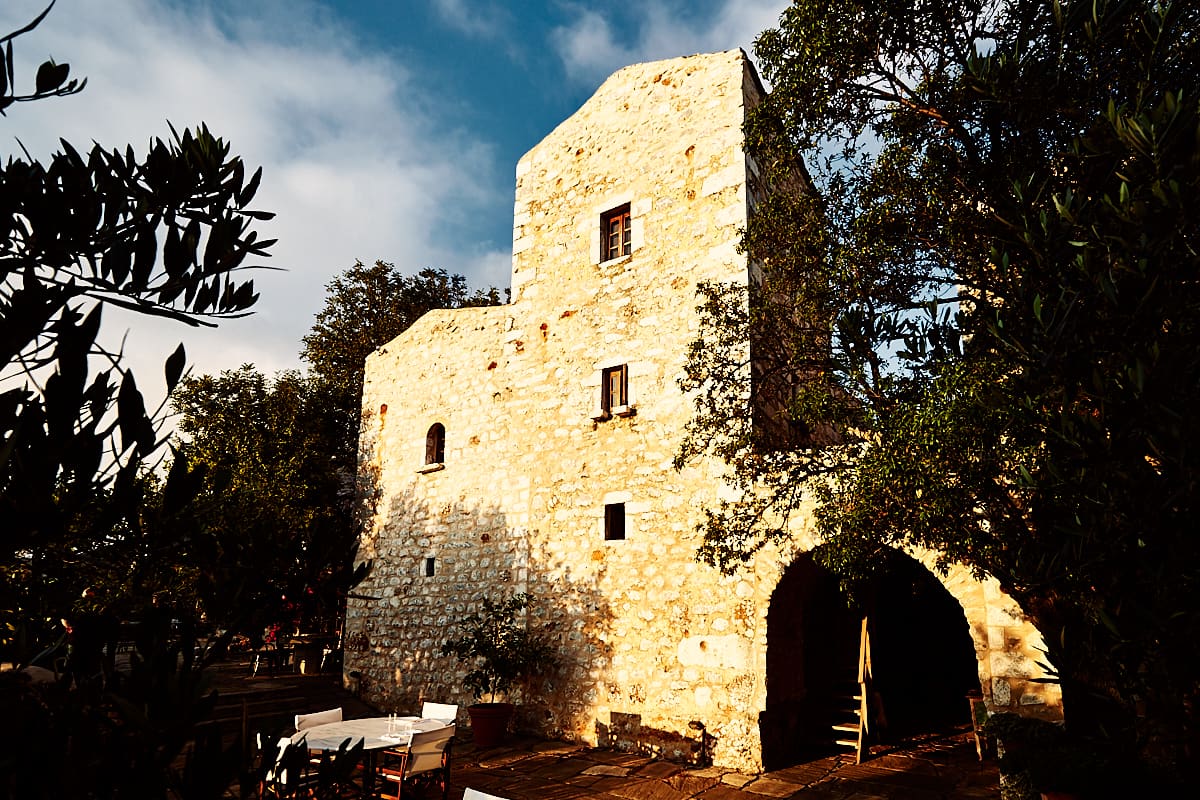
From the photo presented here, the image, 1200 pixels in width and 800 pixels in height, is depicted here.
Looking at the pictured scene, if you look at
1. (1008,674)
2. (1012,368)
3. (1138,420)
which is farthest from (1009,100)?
(1008,674)

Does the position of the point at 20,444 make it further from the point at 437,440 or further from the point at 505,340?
the point at 437,440

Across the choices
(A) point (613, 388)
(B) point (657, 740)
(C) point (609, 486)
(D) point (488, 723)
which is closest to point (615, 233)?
(A) point (613, 388)

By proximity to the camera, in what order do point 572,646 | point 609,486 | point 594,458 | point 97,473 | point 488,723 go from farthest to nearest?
point 594,458 < point 609,486 < point 572,646 < point 488,723 < point 97,473

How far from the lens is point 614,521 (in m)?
8.38

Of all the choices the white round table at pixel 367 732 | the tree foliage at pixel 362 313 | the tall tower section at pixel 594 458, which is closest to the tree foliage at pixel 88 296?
the white round table at pixel 367 732

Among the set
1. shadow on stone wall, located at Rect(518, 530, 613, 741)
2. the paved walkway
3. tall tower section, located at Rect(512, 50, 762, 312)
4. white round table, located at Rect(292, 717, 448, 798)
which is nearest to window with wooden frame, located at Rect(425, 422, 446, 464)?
tall tower section, located at Rect(512, 50, 762, 312)

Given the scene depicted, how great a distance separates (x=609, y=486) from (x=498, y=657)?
2.40 meters

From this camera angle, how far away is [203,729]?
1200mm

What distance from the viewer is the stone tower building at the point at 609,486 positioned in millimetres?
7156

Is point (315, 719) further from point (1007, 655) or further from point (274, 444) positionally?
point (274, 444)

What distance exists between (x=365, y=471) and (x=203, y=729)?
10.8 meters

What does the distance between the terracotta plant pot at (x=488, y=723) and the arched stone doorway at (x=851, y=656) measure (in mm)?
3086

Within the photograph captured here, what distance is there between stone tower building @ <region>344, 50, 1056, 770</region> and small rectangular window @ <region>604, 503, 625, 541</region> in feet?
0.06

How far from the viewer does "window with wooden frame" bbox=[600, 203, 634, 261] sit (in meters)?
9.26
